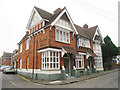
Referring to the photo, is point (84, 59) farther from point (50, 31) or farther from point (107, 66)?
point (107, 66)

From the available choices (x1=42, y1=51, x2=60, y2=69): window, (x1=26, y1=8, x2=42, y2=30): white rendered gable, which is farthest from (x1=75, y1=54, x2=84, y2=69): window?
(x1=26, y1=8, x2=42, y2=30): white rendered gable

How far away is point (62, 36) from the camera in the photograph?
14609mm

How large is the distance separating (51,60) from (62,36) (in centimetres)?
403

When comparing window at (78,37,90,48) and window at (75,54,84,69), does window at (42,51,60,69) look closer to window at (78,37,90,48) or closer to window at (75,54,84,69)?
window at (75,54,84,69)

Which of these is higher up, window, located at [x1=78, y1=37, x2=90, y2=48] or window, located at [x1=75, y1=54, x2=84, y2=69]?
window, located at [x1=78, y1=37, x2=90, y2=48]

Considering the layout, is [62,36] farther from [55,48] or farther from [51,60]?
[51,60]

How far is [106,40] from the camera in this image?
2819 cm

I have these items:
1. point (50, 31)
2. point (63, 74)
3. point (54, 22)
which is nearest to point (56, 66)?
point (63, 74)

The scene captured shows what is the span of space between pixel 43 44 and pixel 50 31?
2053 mm

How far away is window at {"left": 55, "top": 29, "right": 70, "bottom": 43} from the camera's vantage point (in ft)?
46.2

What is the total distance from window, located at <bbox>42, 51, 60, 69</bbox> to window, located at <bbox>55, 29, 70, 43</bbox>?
2289mm

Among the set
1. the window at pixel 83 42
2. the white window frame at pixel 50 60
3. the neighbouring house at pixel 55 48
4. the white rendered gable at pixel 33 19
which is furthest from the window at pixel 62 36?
the white rendered gable at pixel 33 19

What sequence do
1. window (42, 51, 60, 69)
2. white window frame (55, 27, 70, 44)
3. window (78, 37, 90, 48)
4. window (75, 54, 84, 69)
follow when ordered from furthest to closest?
window (78, 37, 90, 48)
window (75, 54, 84, 69)
white window frame (55, 27, 70, 44)
window (42, 51, 60, 69)

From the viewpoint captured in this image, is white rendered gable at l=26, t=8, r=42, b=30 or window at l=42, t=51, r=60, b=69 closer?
window at l=42, t=51, r=60, b=69
